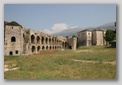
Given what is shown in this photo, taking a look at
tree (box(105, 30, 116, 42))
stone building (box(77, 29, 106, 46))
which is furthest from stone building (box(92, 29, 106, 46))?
tree (box(105, 30, 116, 42))

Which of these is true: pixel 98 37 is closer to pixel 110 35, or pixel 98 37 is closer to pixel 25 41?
pixel 110 35

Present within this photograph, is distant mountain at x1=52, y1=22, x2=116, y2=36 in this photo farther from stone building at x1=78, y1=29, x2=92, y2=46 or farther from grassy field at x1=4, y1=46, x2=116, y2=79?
grassy field at x1=4, y1=46, x2=116, y2=79

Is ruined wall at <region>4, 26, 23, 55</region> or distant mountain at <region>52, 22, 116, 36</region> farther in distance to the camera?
ruined wall at <region>4, 26, 23, 55</region>

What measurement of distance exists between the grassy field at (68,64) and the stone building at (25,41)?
0.87ft

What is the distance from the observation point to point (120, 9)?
6.39m

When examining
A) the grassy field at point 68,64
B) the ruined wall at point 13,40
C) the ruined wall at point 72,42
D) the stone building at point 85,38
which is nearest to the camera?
the grassy field at point 68,64

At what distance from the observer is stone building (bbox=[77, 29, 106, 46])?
6.98m

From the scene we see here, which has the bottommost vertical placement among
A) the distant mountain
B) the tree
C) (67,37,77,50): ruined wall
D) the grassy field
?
the grassy field

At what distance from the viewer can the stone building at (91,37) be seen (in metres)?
6.98

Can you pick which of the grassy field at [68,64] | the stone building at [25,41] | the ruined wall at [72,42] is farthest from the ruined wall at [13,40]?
the ruined wall at [72,42]

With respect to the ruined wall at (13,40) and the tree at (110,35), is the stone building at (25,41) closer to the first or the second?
the ruined wall at (13,40)

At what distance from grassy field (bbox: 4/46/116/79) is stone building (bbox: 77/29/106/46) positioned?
146 millimetres

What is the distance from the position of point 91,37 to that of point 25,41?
1.98 m

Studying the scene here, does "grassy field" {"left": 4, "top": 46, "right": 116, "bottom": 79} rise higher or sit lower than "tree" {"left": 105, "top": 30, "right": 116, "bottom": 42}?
lower
